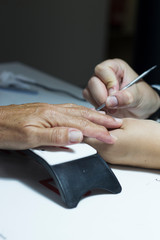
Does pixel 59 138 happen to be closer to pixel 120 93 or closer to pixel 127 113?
pixel 120 93

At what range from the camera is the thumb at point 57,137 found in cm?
68

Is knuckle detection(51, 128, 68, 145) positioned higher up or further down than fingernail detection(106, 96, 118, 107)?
higher up

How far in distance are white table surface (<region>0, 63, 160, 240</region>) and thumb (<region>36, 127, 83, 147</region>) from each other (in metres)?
0.09

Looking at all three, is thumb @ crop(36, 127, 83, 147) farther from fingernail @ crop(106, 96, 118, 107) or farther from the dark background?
the dark background

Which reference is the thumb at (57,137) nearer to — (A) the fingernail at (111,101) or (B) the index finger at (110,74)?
(A) the fingernail at (111,101)

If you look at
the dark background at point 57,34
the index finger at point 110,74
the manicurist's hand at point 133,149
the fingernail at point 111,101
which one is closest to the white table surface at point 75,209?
the manicurist's hand at point 133,149

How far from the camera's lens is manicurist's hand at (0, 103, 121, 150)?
0.68 meters

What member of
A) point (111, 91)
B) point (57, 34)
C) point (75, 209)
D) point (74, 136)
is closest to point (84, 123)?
point (74, 136)

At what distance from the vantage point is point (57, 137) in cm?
68

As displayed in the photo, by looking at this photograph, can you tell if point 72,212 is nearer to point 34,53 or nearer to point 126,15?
point 34,53

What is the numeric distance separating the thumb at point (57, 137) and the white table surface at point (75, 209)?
9cm

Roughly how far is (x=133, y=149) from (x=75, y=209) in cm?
21

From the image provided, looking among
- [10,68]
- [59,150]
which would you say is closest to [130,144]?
[59,150]

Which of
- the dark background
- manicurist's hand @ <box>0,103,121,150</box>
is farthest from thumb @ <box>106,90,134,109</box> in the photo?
the dark background
